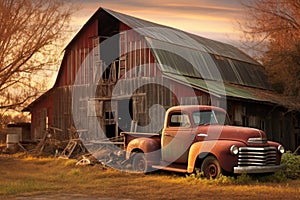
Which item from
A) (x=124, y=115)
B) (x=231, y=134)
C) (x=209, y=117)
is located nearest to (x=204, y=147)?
(x=231, y=134)

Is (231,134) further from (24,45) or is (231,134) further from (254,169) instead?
(24,45)

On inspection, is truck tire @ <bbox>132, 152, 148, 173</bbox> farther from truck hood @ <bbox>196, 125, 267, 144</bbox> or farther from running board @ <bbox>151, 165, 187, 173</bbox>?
truck hood @ <bbox>196, 125, 267, 144</bbox>

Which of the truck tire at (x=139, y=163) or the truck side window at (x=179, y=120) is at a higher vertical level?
the truck side window at (x=179, y=120)

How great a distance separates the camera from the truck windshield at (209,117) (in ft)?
50.8

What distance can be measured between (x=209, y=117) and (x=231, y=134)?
52.5 inches

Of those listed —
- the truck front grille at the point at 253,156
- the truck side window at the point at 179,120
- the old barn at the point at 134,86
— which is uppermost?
the old barn at the point at 134,86

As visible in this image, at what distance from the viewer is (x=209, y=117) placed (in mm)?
15688

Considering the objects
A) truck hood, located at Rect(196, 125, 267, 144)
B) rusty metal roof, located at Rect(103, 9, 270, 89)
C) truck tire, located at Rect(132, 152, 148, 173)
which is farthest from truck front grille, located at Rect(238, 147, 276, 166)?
rusty metal roof, located at Rect(103, 9, 270, 89)

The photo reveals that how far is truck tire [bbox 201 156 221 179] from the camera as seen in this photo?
14.1m

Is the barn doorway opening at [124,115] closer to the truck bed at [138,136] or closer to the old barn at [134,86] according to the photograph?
the old barn at [134,86]

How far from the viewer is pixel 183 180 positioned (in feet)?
47.9

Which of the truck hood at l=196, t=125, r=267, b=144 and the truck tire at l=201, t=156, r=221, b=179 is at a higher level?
the truck hood at l=196, t=125, r=267, b=144

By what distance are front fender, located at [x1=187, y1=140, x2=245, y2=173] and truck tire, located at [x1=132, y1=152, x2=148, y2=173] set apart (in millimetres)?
2017

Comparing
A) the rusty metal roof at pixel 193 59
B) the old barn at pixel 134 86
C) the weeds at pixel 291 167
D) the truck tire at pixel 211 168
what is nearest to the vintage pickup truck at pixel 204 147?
the truck tire at pixel 211 168
